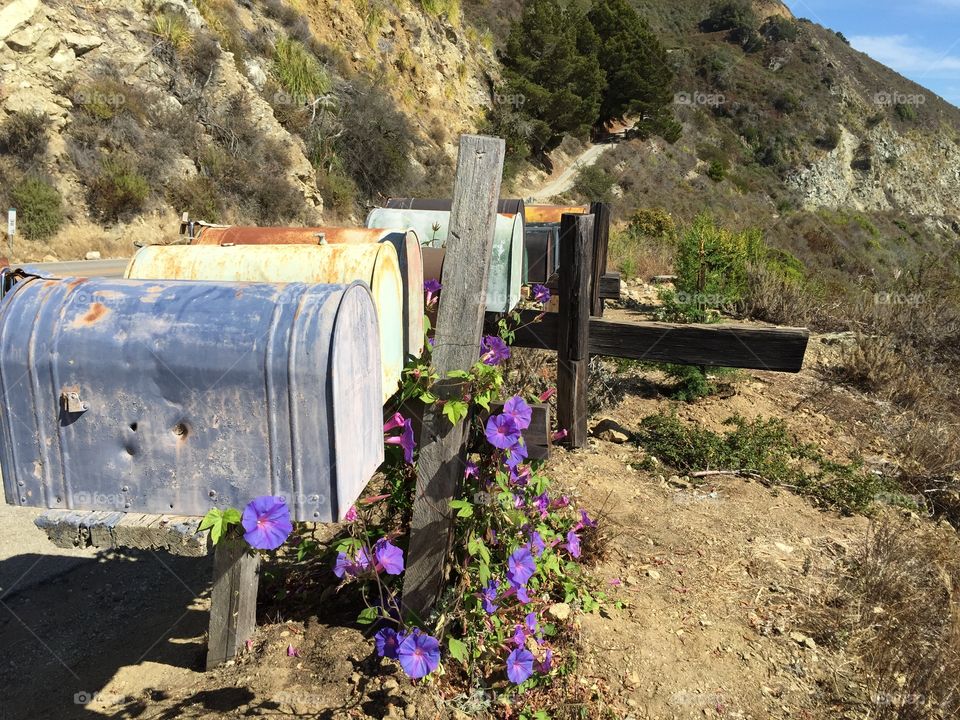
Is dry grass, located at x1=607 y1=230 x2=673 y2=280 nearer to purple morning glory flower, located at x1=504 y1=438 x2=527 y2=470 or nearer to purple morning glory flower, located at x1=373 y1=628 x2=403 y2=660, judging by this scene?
purple morning glory flower, located at x1=504 y1=438 x2=527 y2=470

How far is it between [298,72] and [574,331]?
542 inches

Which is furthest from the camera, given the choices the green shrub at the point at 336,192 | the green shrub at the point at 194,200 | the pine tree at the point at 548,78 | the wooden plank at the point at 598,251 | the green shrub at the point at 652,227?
the pine tree at the point at 548,78

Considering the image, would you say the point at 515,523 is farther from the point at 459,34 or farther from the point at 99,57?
the point at 459,34

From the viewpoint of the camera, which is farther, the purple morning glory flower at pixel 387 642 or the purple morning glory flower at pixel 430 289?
the purple morning glory flower at pixel 430 289

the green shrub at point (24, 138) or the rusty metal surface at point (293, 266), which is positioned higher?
the green shrub at point (24, 138)

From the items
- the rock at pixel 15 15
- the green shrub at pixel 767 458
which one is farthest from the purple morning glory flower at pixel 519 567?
the rock at pixel 15 15

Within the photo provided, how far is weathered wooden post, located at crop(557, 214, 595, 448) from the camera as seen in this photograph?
389 cm

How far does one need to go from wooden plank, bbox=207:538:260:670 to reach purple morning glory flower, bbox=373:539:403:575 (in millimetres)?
409

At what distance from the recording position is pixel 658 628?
244 cm

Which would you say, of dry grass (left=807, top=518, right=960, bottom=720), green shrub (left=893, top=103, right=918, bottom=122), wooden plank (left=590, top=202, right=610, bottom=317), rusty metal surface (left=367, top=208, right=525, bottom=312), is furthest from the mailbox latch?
green shrub (left=893, top=103, right=918, bottom=122)

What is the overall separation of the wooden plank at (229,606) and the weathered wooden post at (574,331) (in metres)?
2.17

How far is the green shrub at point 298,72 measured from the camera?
1501 cm

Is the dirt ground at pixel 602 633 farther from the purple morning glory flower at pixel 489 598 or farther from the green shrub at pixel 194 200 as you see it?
the green shrub at pixel 194 200

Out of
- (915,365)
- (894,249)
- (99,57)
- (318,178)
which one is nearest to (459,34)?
(318,178)
